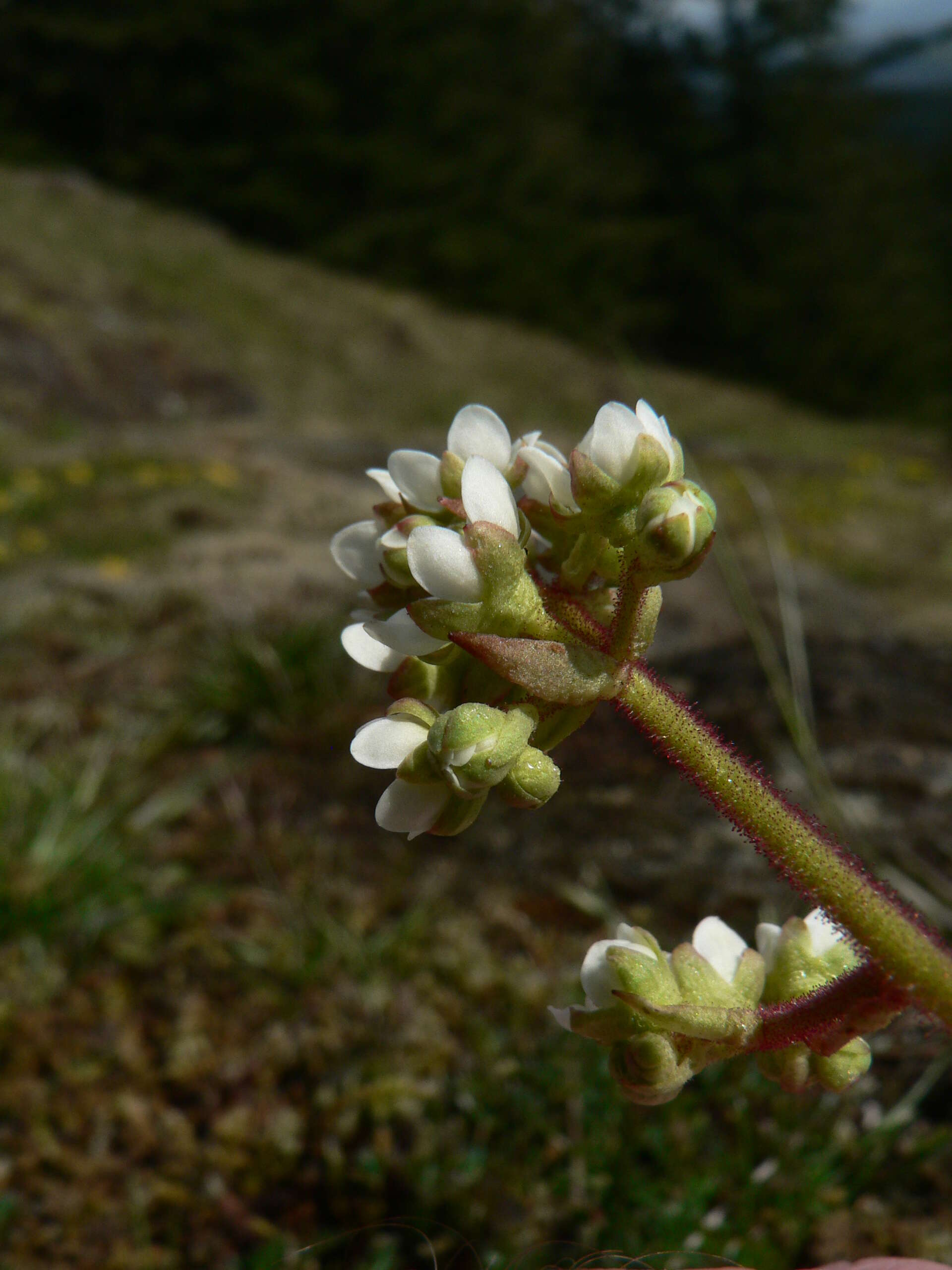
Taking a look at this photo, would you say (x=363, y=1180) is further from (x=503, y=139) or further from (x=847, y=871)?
(x=503, y=139)

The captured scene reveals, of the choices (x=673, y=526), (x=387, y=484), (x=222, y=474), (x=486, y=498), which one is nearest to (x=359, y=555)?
(x=387, y=484)

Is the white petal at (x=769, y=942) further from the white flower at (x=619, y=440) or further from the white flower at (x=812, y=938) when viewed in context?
the white flower at (x=619, y=440)

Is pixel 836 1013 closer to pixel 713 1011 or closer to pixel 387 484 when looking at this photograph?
pixel 713 1011

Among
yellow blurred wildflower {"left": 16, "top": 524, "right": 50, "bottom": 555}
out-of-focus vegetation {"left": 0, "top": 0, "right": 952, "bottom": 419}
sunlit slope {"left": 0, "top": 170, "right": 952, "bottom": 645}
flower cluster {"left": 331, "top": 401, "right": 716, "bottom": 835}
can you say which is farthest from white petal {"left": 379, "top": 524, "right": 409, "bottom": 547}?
out-of-focus vegetation {"left": 0, "top": 0, "right": 952, "bottom": 419}

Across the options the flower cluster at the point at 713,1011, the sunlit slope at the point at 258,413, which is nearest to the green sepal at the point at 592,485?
the flower cluster at the point at 713,1011

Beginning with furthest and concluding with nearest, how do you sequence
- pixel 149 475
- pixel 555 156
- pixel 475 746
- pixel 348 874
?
pixel 555 156, pixel 149 475, pixel 348 874, pixel 475 746

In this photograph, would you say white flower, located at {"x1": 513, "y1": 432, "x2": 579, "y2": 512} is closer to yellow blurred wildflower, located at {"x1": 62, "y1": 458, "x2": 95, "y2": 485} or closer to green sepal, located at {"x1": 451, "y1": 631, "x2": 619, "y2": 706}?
green sepal, located at {"x1": 451, "y1": 631, "x2": 619, "y2": 706}

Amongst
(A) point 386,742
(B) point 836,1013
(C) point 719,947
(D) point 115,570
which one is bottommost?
(D) point 115,570
